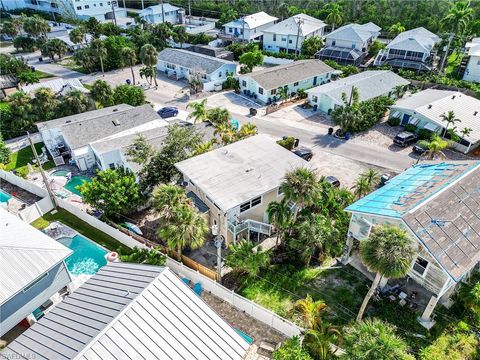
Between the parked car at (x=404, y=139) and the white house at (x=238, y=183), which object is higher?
the white house at (x=238, y=183)

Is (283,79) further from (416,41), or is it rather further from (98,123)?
(98,123)

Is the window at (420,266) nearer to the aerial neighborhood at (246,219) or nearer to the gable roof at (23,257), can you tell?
the aerial neighborhood at (246,219)

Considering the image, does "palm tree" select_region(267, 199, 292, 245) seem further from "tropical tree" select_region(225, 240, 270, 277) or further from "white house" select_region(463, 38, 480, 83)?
"white house" select_region(463, 38, 480, 83)

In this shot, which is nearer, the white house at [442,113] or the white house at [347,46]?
the white house at [442,113]

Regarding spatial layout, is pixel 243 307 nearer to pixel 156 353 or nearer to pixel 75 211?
pixel 156 353

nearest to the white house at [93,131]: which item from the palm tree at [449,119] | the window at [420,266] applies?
the window at [420,266]
